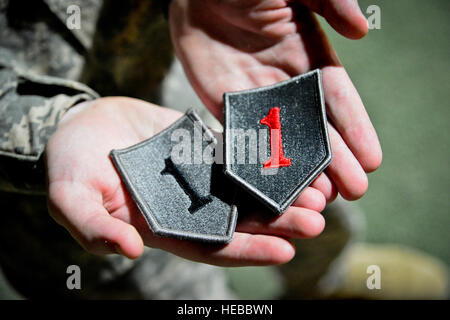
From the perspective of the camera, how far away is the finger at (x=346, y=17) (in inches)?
→ 28.9

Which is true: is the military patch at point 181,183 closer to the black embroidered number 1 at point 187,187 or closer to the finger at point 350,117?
the black embroidered number 1 at point 187,187

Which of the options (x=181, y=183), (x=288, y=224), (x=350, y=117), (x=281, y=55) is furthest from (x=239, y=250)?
(x=281, y=55)

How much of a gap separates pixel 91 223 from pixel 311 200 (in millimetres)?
377

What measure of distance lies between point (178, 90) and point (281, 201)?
537 millimetres

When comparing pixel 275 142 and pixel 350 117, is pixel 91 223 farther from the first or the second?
pixel 350 117

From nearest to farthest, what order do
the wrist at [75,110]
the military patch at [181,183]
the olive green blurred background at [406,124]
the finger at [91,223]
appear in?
1. the finger at [91,223]
2. the military patch at [181,183]
3. the wrist at [75,110]
4. the olive green blurred background at [406,124]

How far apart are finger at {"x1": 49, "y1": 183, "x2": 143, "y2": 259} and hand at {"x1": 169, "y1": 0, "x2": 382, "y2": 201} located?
361 millimetres

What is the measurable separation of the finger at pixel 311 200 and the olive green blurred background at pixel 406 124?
31.8 inches

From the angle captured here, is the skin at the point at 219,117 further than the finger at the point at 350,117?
No

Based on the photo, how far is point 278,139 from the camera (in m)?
0.78

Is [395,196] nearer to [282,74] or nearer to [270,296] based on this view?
[270,296]

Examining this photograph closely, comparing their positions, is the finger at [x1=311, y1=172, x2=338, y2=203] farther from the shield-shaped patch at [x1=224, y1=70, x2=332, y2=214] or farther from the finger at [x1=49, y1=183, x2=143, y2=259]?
the finger at [x1=49, y1=183, x2=143, y2=259]

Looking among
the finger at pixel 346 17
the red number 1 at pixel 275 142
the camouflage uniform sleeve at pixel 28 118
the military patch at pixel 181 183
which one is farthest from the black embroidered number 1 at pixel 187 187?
the finger at pixel 346 17

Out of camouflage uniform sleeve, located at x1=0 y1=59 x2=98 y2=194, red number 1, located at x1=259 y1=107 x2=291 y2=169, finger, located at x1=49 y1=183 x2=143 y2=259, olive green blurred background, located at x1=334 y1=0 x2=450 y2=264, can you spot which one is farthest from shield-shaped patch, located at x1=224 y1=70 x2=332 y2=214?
olive green blurred background, located at x1=334 y1=0 x2=450 y2=264
